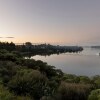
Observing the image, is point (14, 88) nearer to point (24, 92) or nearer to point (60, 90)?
point (24, 92)

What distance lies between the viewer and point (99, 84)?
36.4ft

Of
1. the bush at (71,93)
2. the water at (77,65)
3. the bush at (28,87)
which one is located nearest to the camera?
the bush at (71,93)

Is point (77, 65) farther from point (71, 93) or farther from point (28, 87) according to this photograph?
point (71, 93)

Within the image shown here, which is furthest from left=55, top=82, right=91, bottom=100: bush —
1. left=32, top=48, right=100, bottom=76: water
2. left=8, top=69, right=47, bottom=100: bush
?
left=32, top=48, right=100, bottom=76: water

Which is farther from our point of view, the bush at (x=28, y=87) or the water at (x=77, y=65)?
the water at (x=77, y=65)

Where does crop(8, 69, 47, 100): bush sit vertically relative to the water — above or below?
above

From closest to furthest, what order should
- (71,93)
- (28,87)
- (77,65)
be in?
(71,93)
(28,87)
(77,65)

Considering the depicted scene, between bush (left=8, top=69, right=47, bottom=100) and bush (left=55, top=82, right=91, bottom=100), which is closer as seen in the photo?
bush (left=55, top=82, right=91, bottom=100)

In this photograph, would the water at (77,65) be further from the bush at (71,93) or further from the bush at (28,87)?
the bush at (71,93)

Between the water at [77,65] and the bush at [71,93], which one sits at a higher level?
the bush at [71,93]

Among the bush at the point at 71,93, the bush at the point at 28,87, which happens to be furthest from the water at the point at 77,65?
the bush at the point at 71,93

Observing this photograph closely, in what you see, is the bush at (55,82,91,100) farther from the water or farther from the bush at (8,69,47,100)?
the water

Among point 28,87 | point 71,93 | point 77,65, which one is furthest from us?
point 77,65

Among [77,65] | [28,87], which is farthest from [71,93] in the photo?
[77,65]
